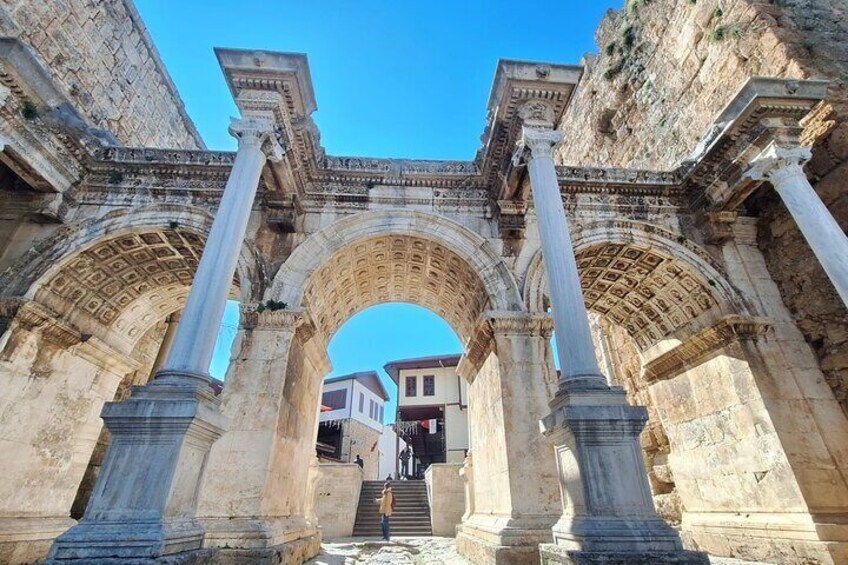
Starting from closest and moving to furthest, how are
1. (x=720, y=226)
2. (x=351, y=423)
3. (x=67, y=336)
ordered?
1. (x=67, y=336)
2. (x=720, y=226)
3. (x=351, y=423)

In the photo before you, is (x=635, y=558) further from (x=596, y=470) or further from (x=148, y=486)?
(x=148, y=486)

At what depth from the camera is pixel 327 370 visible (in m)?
9.95

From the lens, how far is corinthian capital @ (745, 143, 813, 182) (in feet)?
23.5

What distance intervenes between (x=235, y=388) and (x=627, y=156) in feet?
45.4

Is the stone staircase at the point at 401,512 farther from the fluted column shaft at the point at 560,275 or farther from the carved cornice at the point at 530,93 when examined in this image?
the carved cornice at the point at 530,93

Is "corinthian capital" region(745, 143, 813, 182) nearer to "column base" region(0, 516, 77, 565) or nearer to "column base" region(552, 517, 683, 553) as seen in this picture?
"column base" region(552, 517, 683, 553)

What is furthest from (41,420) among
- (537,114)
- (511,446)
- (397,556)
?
(537,114)

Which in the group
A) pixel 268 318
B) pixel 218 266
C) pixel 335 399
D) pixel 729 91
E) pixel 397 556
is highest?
pixel 729 91

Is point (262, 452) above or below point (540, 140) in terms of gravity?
below

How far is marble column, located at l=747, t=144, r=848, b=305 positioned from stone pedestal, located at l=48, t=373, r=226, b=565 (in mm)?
8817

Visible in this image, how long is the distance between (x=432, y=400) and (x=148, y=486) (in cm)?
2570

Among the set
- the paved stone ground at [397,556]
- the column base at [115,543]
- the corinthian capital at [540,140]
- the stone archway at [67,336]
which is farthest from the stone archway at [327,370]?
the column base at [115,543]

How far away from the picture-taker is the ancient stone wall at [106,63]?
10.4m

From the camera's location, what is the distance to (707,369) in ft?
28.2
